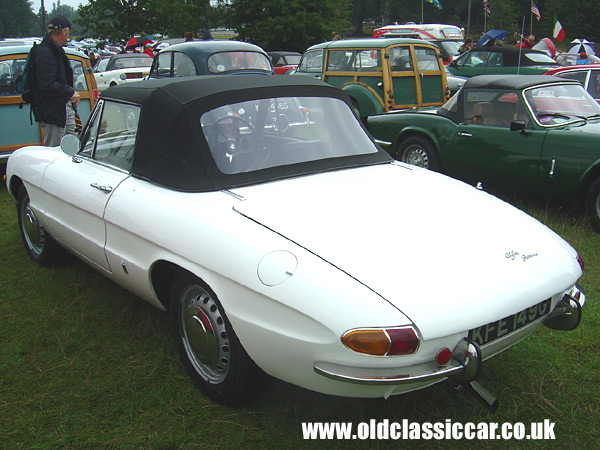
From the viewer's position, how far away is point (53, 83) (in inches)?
234

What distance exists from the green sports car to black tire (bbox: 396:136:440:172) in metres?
0.01

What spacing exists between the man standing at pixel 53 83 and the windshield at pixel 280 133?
331cm

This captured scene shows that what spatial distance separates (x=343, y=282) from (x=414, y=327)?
31cm

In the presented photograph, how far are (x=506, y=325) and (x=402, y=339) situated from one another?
57 centimetres

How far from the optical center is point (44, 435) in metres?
2.76

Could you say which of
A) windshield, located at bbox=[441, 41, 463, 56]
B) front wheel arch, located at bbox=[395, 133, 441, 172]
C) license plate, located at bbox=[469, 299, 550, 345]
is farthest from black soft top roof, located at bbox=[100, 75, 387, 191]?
windshield, located at bbox=[441, 41, 463, 56]

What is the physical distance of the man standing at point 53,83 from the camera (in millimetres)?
5949

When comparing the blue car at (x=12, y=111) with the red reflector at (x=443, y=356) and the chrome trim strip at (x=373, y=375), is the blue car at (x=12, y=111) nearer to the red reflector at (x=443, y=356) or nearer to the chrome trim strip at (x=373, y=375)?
the chrome trim strip at (x=373, y=375)

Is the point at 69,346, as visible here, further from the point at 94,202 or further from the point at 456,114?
the point at 456,114

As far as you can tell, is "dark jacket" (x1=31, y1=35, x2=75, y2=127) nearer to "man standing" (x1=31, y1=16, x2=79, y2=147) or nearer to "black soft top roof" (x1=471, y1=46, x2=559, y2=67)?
"man standing" (x1=31, y1=16, x2=79, y2=147)

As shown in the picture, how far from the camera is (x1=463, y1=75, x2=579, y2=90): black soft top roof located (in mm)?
6180

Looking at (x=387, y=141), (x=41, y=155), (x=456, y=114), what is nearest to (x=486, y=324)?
(x=41, y=155)

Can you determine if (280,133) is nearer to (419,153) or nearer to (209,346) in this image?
(209,346)

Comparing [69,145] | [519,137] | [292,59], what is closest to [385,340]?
[69,145]
